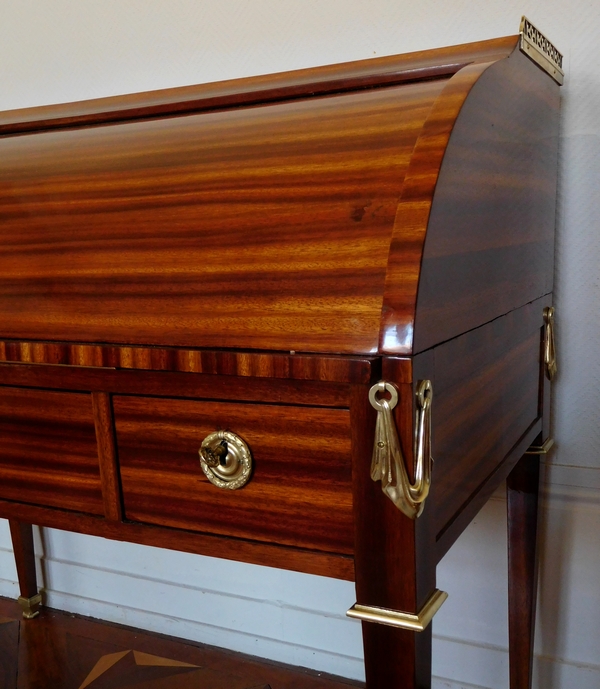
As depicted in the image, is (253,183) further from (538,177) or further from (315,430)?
(538,177)

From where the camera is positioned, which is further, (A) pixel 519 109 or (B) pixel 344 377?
(A) pixel 519 109

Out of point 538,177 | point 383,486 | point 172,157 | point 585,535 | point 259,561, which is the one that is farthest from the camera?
point 585,535

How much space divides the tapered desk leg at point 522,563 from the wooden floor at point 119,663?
403 mm

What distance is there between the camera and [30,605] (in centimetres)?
180

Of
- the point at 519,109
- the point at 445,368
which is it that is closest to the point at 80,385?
the point at 445,368

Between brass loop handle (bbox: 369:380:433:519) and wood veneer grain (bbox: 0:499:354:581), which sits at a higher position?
brass loop handle (bbox: 369:380:433:519)

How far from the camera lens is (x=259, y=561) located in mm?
735

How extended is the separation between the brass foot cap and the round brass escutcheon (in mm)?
1317

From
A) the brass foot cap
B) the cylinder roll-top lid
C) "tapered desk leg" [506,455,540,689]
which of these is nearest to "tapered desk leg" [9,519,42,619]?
the brass foot cap

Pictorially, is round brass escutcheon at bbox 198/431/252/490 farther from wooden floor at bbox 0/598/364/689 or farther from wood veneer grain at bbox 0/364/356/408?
wooden floor at bbox 0/598/364/689

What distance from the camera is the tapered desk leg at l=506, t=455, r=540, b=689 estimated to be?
1.19 m

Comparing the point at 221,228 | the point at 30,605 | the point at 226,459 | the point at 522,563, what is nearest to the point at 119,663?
the point at 30,605

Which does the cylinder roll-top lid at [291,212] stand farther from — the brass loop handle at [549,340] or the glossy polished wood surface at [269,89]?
the brass loop handle at [549,340]

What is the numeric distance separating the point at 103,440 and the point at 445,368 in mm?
378
